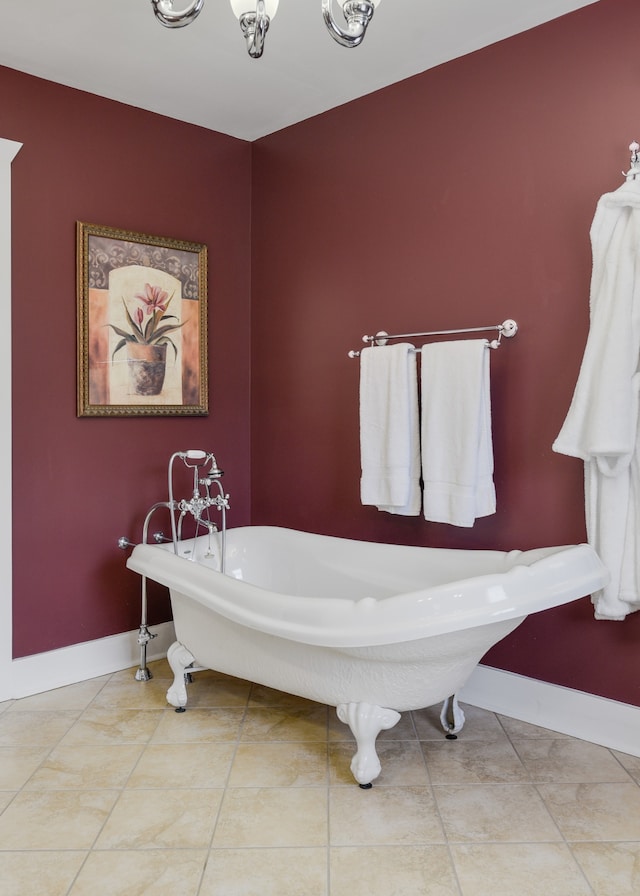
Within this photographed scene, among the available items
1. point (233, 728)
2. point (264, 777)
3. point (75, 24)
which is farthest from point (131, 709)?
point (75, 24)

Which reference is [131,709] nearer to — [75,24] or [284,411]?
[284,411]

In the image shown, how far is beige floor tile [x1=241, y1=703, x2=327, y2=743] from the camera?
2660 mm

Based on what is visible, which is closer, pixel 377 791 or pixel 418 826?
pixel 418 826

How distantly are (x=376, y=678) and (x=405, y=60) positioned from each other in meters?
2.33

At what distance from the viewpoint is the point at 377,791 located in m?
2.29

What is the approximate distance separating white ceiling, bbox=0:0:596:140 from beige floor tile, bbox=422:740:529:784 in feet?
8.19

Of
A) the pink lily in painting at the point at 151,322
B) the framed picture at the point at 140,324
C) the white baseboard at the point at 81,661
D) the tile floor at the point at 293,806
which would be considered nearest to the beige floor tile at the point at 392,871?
the tile floor at the point at 293,806

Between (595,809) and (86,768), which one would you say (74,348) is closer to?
(86,768)

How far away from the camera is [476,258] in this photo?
2.91 metres

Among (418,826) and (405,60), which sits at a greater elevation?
(405,60)

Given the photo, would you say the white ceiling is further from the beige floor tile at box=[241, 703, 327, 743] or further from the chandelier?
the beige floor tile at box=[241, 703, 327, 743]

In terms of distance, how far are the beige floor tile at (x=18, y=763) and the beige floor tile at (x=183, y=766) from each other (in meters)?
0.34

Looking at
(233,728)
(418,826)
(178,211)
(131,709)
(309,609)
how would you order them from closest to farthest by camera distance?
(418,826), (309,609), (233,728), (131,709), (178,211)

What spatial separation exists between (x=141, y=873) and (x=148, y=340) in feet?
7.24
